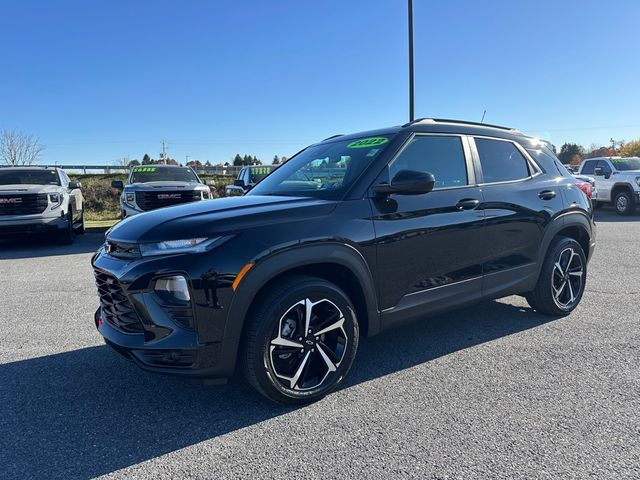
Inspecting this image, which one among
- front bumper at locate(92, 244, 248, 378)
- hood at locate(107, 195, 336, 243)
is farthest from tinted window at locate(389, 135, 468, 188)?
front bumper at locate(92, 244, 248, 378)

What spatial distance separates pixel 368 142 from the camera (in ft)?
12.7

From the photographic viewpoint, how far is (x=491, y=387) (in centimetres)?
327

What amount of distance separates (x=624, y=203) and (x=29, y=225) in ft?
57.0

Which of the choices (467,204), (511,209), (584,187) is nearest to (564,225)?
(511,209)

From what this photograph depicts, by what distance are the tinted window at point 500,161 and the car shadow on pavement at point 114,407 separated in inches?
57.2

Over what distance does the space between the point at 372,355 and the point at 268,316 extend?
1.40 m

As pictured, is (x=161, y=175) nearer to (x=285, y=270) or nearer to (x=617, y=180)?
(x=285, y=270)

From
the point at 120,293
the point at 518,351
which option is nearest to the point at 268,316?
the point at 120,293

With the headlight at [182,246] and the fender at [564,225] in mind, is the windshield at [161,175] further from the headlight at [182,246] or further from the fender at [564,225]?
the headlight at [182,246]

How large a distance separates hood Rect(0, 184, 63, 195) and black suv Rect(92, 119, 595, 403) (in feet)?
25.3

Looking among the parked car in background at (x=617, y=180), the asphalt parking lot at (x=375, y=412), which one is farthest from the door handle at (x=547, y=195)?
the parked car in background at (x=617, y=180)

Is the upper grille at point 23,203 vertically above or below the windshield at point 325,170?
below

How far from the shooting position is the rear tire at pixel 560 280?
4.59 metres

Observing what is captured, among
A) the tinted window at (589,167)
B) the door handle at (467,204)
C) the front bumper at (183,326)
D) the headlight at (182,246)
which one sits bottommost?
the front bumper at (183,326)
